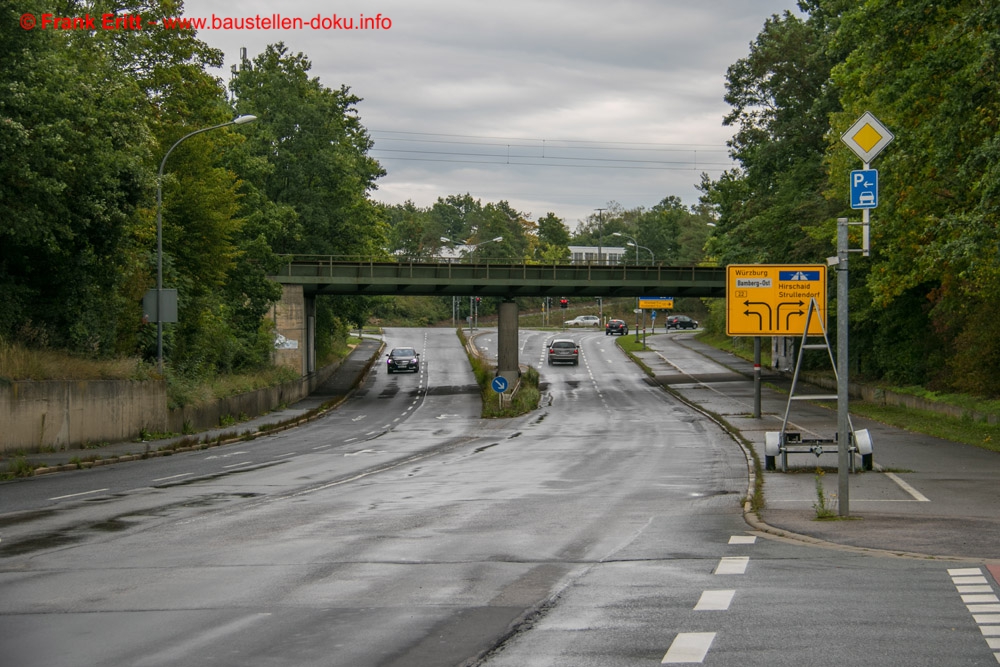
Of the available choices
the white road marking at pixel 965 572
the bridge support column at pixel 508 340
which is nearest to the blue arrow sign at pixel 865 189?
the white road marking at pixel 965 572

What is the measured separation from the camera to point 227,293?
56094 millimetres

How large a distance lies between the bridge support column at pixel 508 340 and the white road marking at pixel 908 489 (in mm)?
49221

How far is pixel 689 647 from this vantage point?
7348 mm

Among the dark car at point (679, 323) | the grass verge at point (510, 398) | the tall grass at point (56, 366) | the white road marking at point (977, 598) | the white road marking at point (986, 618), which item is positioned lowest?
the grass verge at point (510, 398)

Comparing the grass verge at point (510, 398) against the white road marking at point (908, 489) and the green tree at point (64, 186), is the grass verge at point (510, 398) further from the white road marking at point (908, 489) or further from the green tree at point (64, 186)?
the white road marking at point (908, 489)

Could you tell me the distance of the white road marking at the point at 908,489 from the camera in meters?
16.5

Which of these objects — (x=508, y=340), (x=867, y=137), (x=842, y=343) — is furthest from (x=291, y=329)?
(x=842, y=343)

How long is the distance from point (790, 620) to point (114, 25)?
39918 mm

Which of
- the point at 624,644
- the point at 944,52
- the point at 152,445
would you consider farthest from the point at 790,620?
the point at 152,445

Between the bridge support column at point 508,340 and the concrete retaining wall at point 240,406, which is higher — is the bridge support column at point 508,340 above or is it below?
above

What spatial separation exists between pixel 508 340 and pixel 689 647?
2458 inches

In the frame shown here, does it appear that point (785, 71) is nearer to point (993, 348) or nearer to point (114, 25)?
point (993, 348)

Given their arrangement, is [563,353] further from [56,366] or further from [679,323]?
[56,366]

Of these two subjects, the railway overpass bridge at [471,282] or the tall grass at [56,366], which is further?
the railway overpass bridge at [471,282]
